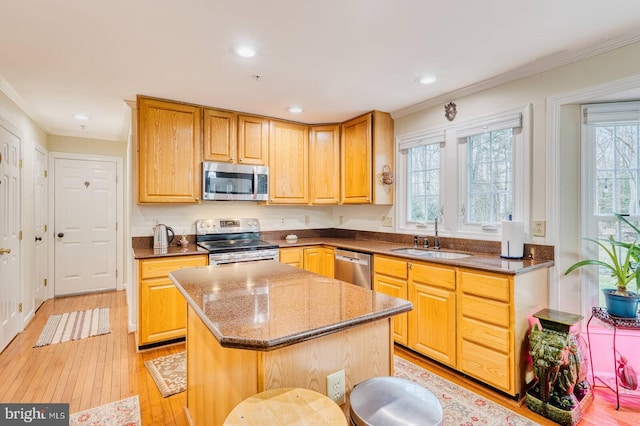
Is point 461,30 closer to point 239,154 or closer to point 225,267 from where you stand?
point 225,267

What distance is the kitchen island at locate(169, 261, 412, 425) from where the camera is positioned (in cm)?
109

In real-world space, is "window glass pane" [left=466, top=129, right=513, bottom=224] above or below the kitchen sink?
above

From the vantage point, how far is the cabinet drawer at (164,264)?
2930mm

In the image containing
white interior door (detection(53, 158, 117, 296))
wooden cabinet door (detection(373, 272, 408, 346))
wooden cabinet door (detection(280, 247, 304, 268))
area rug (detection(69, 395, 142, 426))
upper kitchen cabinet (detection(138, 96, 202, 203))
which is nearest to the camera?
area rug (detection(69, 395, 142, 426))

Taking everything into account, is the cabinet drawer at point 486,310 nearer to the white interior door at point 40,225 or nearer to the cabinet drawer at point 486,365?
the cabinet drawer at point 486,365

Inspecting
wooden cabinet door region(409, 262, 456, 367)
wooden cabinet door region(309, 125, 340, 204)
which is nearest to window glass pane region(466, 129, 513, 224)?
wooden cabinet door region(409, 262, 456, 367)

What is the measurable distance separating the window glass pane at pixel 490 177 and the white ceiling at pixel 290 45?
50 centimetres

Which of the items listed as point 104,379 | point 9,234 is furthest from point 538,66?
point 9,234

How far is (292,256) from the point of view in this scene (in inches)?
148

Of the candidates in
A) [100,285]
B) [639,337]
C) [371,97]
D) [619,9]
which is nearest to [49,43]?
[371,97]

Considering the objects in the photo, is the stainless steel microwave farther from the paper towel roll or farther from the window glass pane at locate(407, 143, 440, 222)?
the paper towel roll

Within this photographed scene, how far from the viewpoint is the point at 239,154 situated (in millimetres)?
3701

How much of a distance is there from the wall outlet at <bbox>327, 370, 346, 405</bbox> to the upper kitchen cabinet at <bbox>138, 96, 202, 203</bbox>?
8.90 feet

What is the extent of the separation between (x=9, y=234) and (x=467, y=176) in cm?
438
